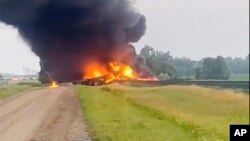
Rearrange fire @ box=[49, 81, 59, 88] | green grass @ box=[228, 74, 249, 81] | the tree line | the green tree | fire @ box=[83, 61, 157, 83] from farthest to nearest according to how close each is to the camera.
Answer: fire @ box=[83, 61, 157, 83] < fire @ box=[49, 81, 59, 88] < the green tree < the tree line < green grass @ box=[228, 74, 249, 81]

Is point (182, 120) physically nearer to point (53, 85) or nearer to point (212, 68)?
point (212, 68)

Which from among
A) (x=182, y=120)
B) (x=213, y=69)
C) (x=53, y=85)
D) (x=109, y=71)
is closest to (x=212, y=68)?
(x=213, y=69)

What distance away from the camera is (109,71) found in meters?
77.8

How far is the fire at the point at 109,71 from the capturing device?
74.8 m

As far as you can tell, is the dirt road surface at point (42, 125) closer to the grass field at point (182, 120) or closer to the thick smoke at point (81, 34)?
the grass field at point (182, 120)

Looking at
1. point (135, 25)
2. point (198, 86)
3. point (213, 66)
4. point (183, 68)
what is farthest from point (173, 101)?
point (135, 25)

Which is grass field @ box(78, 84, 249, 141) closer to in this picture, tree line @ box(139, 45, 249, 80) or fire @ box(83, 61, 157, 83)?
tree line @ box(139, 45, 249, 80)

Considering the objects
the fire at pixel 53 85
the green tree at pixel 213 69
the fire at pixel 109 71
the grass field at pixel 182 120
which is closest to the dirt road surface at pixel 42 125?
the grass field at pixel 182 120

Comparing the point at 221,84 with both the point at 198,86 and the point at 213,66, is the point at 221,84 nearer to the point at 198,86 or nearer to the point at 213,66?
the point at 198,86

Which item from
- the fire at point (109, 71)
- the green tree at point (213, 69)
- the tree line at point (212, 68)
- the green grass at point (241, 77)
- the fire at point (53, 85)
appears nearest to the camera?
the green grass at point (241, 77)

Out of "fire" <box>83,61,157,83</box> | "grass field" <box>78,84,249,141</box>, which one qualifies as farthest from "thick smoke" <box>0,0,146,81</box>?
"grass field" <box>78,84,249,141</box>

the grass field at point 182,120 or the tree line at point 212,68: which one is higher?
the tree line at point 212,68

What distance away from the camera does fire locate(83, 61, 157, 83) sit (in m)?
74.8

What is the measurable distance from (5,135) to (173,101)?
15.6 m
